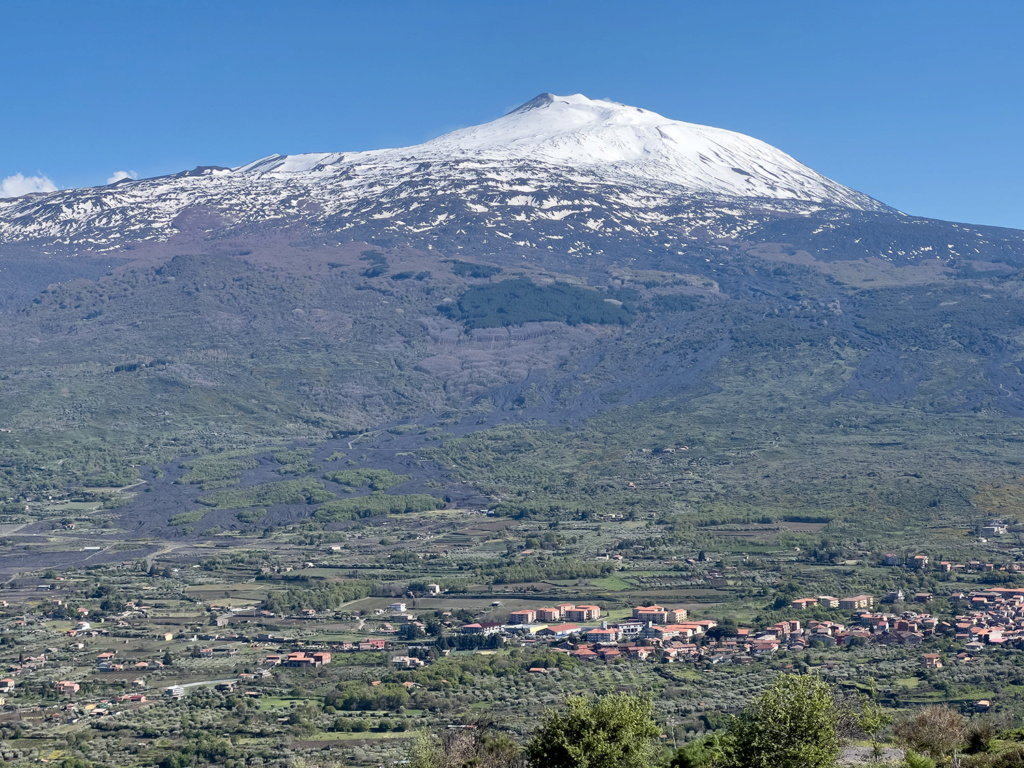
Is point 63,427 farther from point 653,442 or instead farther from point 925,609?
point 925,609

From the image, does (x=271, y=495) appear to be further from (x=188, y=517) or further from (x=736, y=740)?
(x=736, y=740)

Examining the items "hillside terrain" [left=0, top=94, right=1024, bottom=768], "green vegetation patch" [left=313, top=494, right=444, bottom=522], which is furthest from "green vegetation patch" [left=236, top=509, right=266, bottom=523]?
"green vegetation patch" [left=313, top=494, right=444, bottom=522]

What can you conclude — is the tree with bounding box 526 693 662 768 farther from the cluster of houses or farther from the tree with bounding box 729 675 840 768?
the cluster of houses

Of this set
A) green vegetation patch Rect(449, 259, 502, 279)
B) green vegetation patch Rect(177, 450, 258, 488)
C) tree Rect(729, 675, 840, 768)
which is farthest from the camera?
green vegetation patch Rect(449, 259, 502, 279)

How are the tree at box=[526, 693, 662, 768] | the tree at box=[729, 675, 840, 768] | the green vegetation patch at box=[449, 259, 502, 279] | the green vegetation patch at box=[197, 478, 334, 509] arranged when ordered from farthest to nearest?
the green vegetation patch at box=[449, 259, 502, 279] < the green vegetation patch at box=[197, 478, 334, 509] < the tree at box=[526, 693, 662, 768] < the tree at box=[729, 675, 840, 768]

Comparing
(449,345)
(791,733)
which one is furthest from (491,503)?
(791,733)

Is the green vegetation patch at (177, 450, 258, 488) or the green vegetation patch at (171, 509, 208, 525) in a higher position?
the green vegetation patch at (177, 450, 258, 488)
